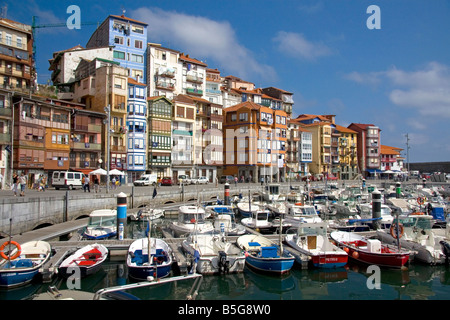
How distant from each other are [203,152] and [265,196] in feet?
87.4

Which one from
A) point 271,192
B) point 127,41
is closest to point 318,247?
point 271,192

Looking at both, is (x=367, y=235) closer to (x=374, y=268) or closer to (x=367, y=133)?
(x=374, y=268)

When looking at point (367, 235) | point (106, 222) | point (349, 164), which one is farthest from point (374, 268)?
point (349, 164)

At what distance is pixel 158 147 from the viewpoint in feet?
215

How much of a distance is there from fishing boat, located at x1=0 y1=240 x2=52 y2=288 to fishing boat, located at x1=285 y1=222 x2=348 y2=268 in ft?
46.4

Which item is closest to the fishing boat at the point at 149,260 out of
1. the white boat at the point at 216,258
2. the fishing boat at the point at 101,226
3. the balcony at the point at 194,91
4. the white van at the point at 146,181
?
the white boat at the point at 216,258

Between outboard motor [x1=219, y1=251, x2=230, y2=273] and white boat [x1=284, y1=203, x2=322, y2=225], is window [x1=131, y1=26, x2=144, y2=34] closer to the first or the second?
white boat [x1=284, y1=203, x2=322, y2=225]

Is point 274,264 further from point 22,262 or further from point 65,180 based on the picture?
point 65,180

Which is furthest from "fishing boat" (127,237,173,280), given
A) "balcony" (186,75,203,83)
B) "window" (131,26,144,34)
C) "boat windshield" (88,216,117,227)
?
"balcony" (186,75,203,83)

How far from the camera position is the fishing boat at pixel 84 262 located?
58.2ft

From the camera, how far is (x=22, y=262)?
695 inches

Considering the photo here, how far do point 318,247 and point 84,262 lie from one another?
13346 millimetres

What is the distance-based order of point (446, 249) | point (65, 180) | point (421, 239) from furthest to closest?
point (65, 180) → point (421, 239) → point (446, 249)

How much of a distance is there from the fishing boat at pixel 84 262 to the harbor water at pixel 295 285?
46 centimetres
